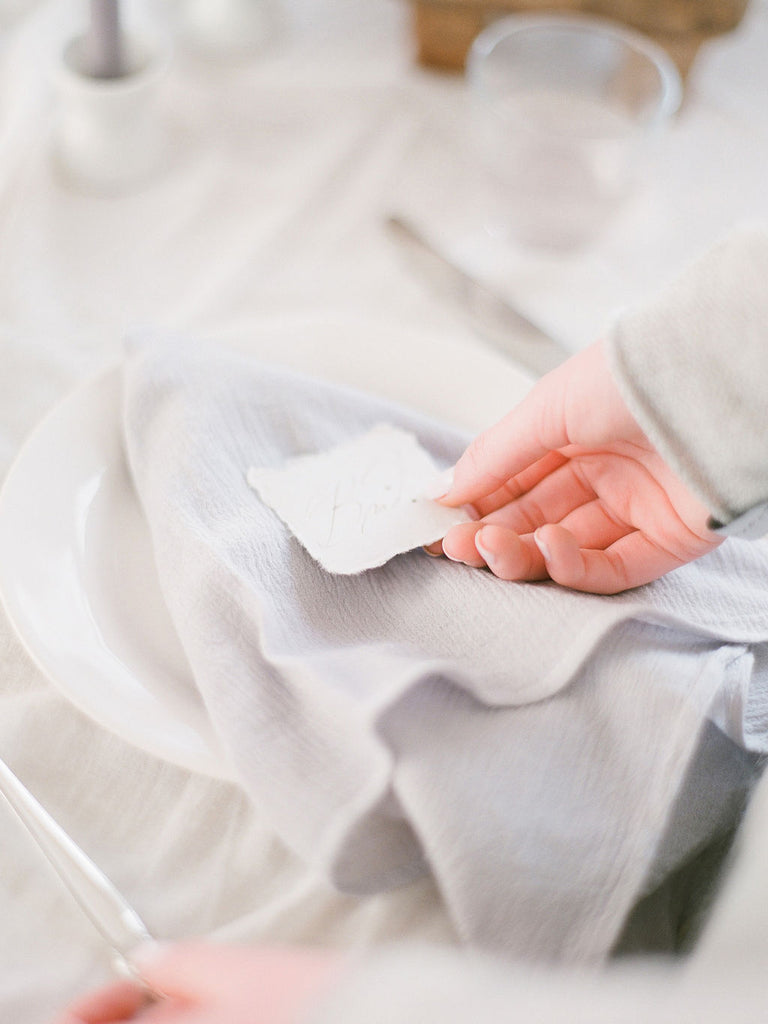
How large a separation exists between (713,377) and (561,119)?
1.52 feet

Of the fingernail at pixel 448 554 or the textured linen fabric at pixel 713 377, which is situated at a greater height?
the textured linen fabric at pixel 713 377

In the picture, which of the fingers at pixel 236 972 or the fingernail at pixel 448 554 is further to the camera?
the fingernail at pixel 448 554

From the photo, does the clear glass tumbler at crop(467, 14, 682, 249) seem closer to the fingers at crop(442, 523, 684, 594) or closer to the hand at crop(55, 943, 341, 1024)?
the fingers at crop(442, 523, 684, 594)

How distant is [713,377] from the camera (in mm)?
407

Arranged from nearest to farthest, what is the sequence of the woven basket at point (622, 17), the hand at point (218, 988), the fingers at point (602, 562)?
the hand at point (218, 988) < the fingers at point (602, 562) < the woven basket at point (622, 17)

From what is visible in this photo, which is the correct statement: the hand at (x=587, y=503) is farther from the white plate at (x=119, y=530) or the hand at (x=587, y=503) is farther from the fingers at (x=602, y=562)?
the white plate at (x=119, y=530)

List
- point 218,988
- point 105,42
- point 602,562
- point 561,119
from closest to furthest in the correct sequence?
point 218,988 < point 602,562 < point 105,42 < point 561,119

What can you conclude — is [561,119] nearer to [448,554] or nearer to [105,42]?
[105,42]

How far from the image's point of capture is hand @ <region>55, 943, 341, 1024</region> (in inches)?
13.3

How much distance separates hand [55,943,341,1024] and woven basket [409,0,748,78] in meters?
0.74

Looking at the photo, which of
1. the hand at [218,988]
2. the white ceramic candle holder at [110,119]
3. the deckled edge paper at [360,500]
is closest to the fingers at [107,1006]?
the hand at [218,988]

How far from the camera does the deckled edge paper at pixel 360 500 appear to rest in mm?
462

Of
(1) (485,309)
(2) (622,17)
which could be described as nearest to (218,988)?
(1) (485,309)

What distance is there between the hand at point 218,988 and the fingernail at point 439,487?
22 centimetres
